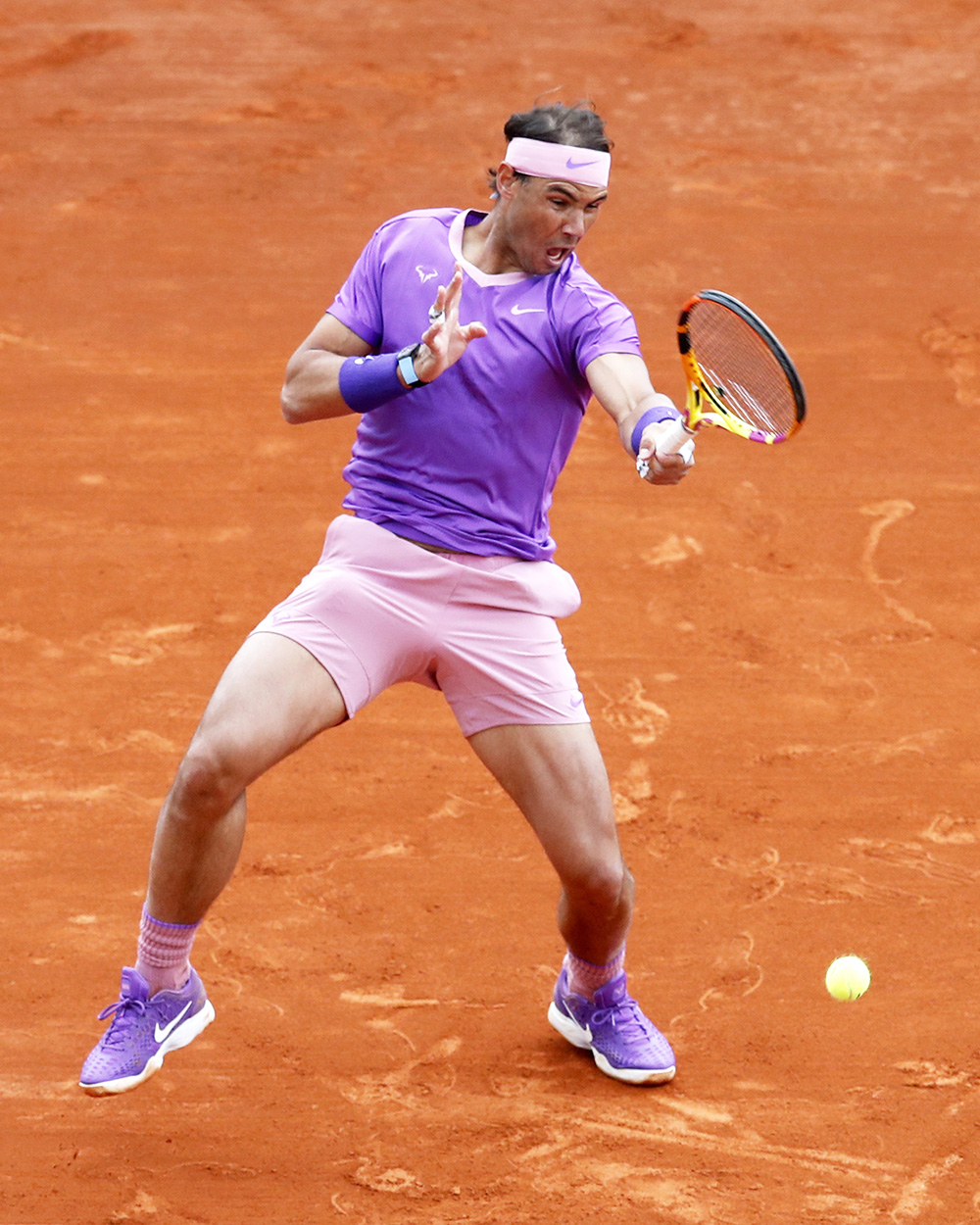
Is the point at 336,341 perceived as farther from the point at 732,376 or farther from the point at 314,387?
the point at 732,376

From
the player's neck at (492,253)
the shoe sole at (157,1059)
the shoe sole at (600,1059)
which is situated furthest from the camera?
the shoe sole at (600,1059)

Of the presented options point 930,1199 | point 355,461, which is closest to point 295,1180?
point 930,1199

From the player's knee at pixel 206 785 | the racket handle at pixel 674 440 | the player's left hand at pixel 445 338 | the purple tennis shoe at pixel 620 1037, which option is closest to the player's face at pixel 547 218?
the player's left hand at pixel 445 338

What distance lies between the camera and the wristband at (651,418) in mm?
3766

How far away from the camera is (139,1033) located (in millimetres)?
4047

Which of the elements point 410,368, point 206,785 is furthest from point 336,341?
point 206,785

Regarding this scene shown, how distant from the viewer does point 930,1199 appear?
4.06 m

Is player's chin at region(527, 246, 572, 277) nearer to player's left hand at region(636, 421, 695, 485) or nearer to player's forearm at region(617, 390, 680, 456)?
player's forearm at region(617, 390, 680, 456)

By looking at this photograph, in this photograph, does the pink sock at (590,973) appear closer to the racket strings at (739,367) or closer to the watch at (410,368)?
the racket strings at (739,367)

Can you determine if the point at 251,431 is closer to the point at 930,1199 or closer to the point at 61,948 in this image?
the point at 61,948

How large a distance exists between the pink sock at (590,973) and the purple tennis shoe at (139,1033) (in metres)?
1.03

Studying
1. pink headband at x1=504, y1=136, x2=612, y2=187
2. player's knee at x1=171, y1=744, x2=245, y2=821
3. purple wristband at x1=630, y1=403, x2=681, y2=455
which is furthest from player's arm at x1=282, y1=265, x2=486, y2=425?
player's knee at x1=171, y1=744, x2=245, y2=821

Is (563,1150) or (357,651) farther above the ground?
(357,651)

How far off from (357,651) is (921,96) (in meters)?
8.49
